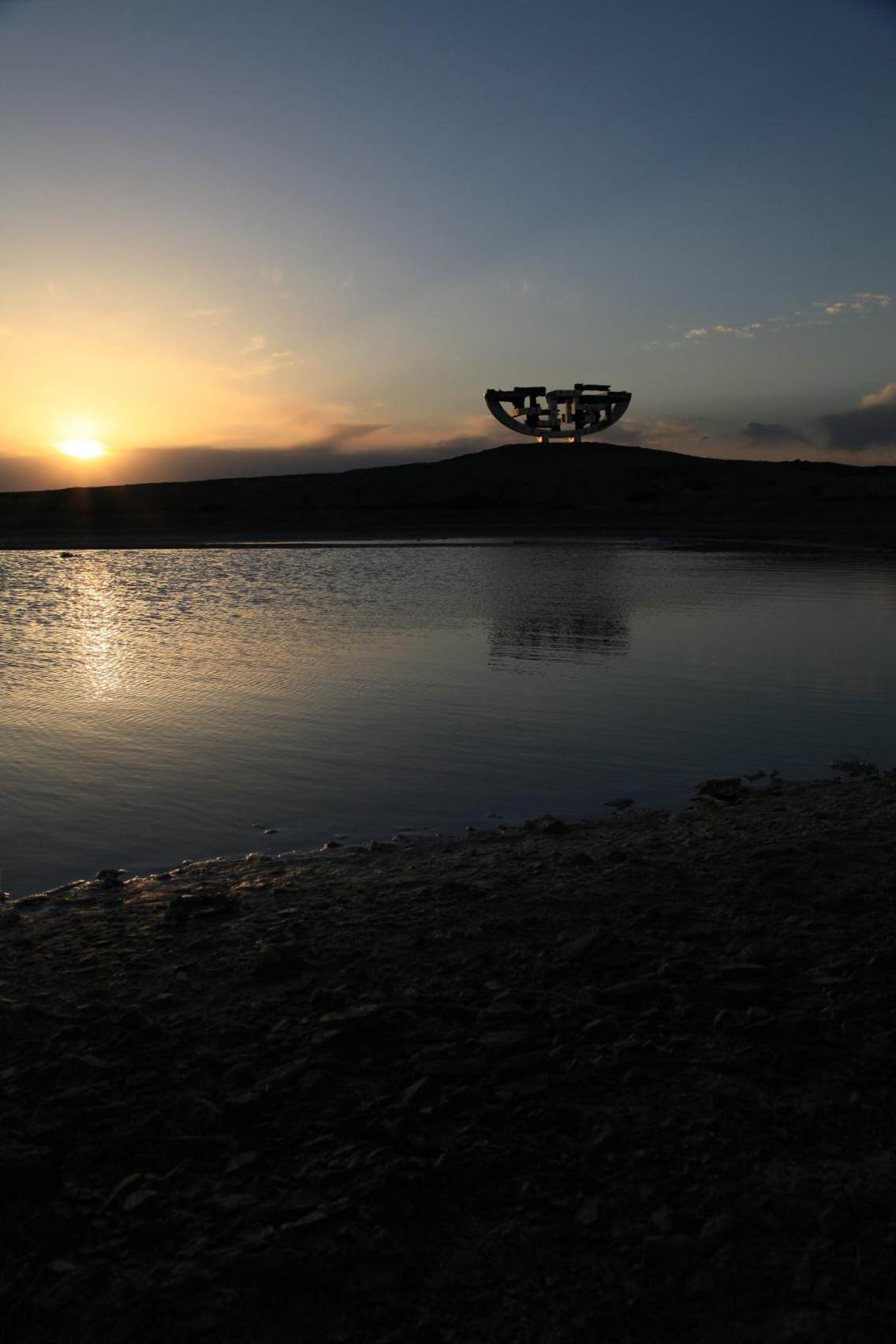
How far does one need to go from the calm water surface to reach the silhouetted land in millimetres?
23310

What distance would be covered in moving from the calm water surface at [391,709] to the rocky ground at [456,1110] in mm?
1472

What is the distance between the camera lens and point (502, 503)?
180 feet

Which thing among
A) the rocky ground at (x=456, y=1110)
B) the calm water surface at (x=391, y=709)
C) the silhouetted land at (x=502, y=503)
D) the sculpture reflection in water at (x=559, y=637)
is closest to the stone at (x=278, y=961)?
the rocky ground at (x=456, y=1110)

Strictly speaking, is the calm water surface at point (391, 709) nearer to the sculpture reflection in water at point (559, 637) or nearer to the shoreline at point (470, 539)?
the sculpture reflection in water at point (559, 637)

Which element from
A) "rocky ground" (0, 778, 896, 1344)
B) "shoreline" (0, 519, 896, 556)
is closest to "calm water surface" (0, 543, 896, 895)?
"rocky ground" (0, 778, 896, 1344)

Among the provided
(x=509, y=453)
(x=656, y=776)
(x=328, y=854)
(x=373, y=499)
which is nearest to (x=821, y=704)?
(x=656, y=776)

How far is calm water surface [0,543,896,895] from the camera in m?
6.07

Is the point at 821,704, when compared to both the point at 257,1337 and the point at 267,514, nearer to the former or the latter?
the point at 257,1337

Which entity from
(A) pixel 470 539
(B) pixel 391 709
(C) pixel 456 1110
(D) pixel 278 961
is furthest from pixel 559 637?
(A) pixel 470 539

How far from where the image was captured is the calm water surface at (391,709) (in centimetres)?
607

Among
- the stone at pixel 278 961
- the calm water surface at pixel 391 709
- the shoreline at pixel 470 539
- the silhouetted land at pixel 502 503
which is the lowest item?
the stone at pixel 278 961

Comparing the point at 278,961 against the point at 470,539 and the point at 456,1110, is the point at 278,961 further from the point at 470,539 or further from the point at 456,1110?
the point at 470,539

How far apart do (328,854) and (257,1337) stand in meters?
3.18

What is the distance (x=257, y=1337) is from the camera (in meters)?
2.12
